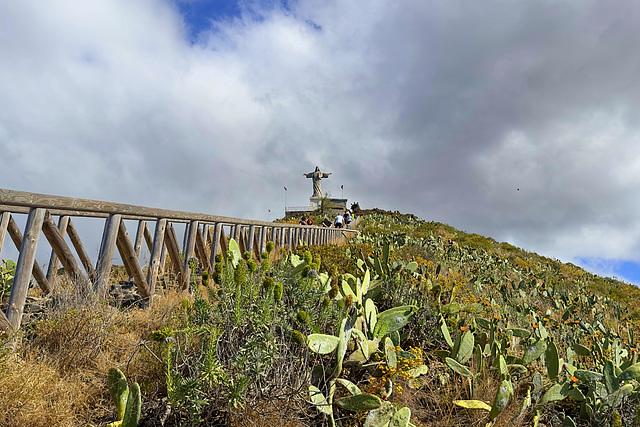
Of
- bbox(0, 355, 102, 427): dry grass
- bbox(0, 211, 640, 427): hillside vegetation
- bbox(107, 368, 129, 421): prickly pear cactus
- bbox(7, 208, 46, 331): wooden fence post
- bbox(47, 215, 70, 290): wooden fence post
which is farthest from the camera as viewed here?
bbox(47, 215, 70, 290): wooden fence post

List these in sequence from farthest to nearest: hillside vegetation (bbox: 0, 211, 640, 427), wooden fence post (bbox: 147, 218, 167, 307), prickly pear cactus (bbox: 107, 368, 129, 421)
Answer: wooden fence post (bbox: 147, 218, 167, 307), hillside vegetation (bbox: 0, 211, 640, 427), prickly pear cactus (bbox: 107, 368, 129, 421)

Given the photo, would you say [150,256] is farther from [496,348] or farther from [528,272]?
[528,272]

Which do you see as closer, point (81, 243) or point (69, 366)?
point (69, 366)

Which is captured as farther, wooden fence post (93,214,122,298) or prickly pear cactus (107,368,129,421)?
wooden fence post (93,214,122,298)

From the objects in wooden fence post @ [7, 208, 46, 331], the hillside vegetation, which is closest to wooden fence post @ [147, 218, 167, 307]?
the hillside vegetation

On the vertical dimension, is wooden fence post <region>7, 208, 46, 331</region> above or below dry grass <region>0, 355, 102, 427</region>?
above

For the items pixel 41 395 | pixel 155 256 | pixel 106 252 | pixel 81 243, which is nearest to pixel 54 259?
pixel 81 243

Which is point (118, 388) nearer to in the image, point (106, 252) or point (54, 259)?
point (106, 252)

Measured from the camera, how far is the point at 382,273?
479 cm

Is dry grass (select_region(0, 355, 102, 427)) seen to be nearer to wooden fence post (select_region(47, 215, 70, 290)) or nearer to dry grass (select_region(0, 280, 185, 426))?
dry grass (select_region(0, 280, 185, 426))

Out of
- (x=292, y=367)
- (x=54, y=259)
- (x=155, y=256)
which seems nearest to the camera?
Answer: (x=292, y=367)

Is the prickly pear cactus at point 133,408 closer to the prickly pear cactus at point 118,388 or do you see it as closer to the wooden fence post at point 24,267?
the prickly pear cactus at point 118,388

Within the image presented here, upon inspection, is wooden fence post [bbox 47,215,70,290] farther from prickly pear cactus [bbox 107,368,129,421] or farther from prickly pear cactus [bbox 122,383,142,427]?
prickly pear cactus [bbox 122,383,142,427]

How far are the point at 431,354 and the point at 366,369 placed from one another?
0.78 meters
